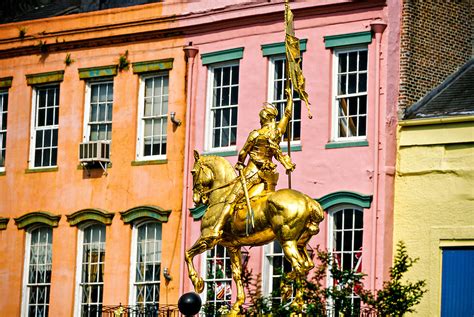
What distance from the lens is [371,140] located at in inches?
1272

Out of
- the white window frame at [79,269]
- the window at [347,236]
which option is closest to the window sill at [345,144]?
the window at [347,236]

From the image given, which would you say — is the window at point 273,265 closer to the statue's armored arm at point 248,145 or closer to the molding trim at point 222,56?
the molding trim at point 222,56

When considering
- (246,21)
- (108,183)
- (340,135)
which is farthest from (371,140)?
(108,183)

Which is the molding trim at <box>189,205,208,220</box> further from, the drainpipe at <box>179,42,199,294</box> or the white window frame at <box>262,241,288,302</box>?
the white window frame at <box>262,241,288,302</box>

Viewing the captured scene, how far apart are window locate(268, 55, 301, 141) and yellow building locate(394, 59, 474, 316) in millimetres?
2678

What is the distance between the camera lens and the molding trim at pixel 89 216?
36500mm

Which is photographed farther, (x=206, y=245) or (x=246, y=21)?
(x=246, y=21)

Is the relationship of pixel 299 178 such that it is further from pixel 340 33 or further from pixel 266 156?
pixel 266 156

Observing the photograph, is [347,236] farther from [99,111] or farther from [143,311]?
[99,111]

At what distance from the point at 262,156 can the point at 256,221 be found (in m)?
1.10

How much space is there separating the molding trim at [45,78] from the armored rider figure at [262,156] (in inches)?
421

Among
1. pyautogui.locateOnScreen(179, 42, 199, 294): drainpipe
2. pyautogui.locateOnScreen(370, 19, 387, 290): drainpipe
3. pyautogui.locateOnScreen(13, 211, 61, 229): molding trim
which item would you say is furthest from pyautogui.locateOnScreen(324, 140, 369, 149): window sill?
pyautogui.locateOnScreen(13, 211, 61, 229): molding trim

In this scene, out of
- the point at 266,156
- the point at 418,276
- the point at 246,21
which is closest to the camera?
the point at 266,156

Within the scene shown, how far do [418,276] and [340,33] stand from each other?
16.9 ft
